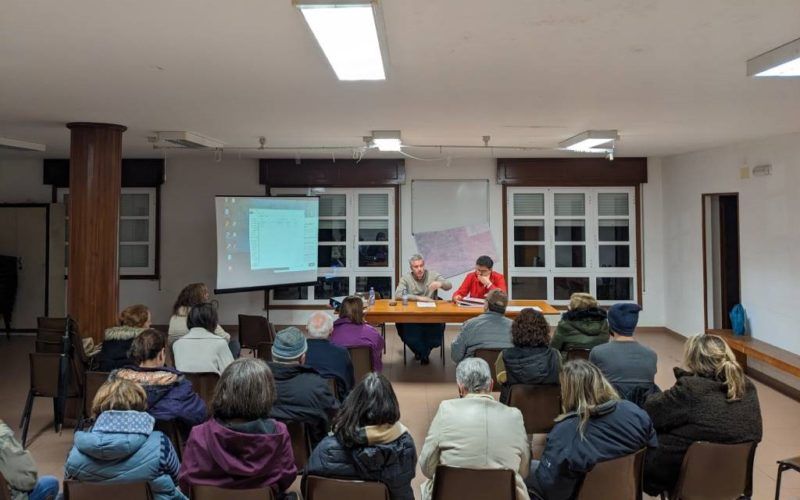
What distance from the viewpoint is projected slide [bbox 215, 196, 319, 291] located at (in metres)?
6.93

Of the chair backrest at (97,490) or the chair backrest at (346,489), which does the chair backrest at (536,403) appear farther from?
the chair backrest at (97,490)

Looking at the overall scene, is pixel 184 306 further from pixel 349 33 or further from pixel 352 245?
pixel 352 245

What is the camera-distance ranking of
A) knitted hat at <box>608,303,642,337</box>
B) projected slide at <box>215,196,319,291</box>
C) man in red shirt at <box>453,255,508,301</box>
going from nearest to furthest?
knitted hat at <box>608,303,642,337</box> < man in red shirt at <box>453,255,508,301</box> < projected slide at <box>215,196,319,291</box>

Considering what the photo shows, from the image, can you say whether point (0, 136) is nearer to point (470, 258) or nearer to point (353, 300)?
point (353, 300)

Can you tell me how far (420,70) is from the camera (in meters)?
3.34

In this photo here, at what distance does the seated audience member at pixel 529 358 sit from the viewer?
3.24 m

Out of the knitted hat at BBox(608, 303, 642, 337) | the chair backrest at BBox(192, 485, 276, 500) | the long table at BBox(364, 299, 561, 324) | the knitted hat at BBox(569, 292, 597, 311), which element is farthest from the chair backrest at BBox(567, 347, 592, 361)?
the chair backrest at BBox(192, 485, 276, 500)

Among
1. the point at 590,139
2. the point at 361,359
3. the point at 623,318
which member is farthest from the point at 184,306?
the point at 590,139

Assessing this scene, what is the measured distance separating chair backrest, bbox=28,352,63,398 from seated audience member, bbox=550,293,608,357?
3728 mm

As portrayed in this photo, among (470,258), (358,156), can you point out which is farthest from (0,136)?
(470,258)

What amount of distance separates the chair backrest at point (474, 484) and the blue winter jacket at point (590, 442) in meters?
0.31

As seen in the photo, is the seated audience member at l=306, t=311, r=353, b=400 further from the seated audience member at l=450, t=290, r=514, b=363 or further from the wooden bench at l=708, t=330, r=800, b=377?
the wooden bench at l=708, t=330, r=800, b=377

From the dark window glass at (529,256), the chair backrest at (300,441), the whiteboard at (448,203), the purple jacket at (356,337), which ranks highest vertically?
the whiteboard at (448,203)

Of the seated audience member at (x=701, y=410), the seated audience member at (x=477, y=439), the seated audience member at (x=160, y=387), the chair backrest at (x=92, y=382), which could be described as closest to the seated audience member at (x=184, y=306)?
the chair backrest at (x=92, y=382)
